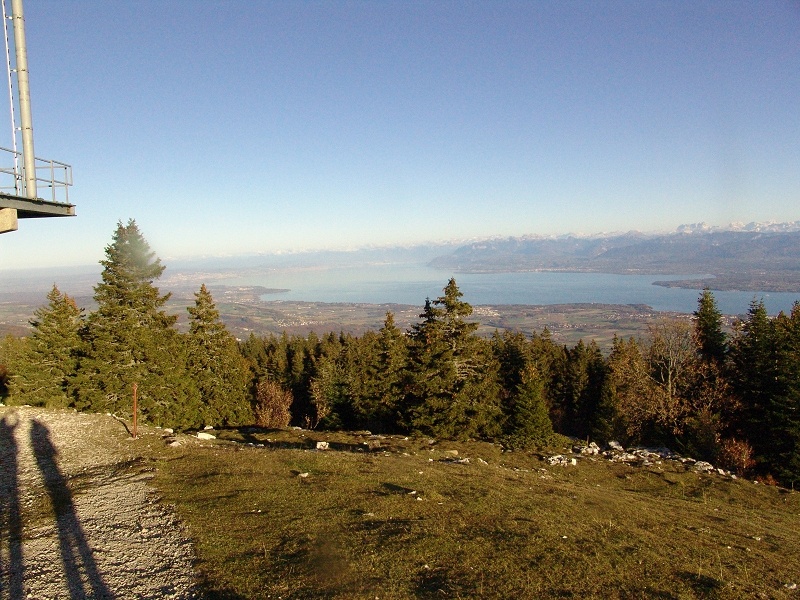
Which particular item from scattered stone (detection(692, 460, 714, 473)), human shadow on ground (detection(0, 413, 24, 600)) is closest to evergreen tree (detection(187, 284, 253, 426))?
human shadow on ground (detection(0, 413, 24, 600))

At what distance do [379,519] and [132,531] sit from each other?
5.55 metres

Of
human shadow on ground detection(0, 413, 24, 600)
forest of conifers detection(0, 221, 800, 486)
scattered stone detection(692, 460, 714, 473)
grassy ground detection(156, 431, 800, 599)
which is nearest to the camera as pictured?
human shadow on ground detection(0, 413, 24, 600)

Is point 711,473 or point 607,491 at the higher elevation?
point 607,491

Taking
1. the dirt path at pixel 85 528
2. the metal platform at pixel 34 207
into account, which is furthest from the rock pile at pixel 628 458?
the metal platform at pixel 34 207

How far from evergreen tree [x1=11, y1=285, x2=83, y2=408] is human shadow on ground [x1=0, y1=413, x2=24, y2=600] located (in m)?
17.5

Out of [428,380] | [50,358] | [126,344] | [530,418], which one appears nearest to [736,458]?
[530,418]

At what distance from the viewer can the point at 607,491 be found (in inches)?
714

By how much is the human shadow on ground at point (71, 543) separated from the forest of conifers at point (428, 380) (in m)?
18.6

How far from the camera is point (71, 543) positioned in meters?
9.80

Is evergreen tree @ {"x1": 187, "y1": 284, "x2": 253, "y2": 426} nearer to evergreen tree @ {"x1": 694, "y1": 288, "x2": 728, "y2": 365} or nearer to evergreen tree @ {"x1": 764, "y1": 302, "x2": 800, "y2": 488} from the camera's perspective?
evergreen tree @ {"x1": 764, "y1": 302, "x2": 800, "y2": 488}

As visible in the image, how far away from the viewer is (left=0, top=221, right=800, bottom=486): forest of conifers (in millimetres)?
32312

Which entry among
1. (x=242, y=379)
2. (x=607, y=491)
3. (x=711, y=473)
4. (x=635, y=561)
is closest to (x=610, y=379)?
(x=711, y=473)

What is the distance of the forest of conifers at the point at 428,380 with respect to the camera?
32312 mm

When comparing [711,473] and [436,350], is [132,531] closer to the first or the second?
[436,350]
